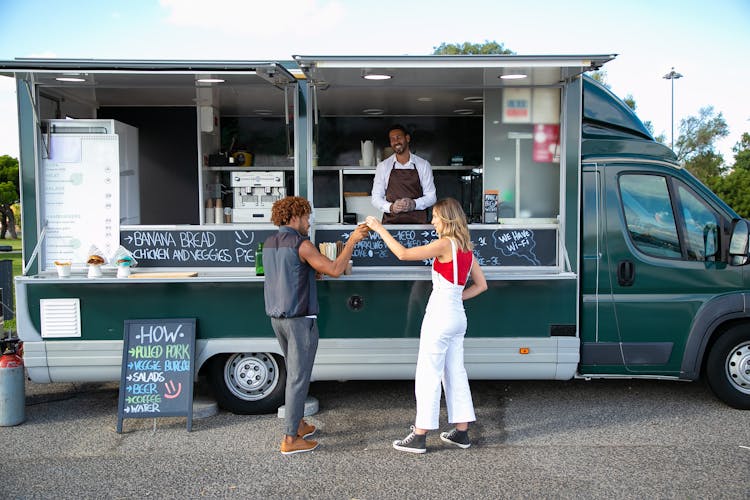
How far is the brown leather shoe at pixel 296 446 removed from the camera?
478 centimetres

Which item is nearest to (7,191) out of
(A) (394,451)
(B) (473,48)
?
(B) (473,48)

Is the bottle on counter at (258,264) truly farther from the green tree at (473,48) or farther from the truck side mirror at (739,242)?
the green tree at (473,48)

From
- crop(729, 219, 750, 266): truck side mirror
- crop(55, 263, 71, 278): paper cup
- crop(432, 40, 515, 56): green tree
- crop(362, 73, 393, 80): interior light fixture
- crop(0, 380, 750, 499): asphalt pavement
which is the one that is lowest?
crop(0, 380, 750, 499): asphalt pavement

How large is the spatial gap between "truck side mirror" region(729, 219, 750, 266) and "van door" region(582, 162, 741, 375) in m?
0.08

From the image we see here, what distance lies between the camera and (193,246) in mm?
5605

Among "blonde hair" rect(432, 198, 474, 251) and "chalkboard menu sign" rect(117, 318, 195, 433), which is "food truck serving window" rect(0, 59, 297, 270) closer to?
"chalkboard menu sign" rect(117, 318, 195, 433)

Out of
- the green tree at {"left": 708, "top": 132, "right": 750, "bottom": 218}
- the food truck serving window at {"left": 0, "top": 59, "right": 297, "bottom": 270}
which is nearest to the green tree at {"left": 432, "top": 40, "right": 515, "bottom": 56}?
the green tree at {"left": 708, "top": 132, "right": 750, "bottom": 218}

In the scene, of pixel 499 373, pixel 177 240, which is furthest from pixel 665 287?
pixel 177 240

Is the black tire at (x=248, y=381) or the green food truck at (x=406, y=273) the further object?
the black tire at (x=248, y=381)

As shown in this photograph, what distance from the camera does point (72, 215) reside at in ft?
18.2

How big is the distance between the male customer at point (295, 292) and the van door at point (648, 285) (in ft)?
6.74

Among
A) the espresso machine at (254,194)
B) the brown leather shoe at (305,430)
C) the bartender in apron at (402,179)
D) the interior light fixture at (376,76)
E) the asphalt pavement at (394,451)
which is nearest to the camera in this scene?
the asphalt pavement at (394,451)

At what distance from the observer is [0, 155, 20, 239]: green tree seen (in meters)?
29.2

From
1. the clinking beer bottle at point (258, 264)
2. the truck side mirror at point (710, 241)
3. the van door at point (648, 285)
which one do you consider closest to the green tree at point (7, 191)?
the clinking beer bottle at point (258, 264)
